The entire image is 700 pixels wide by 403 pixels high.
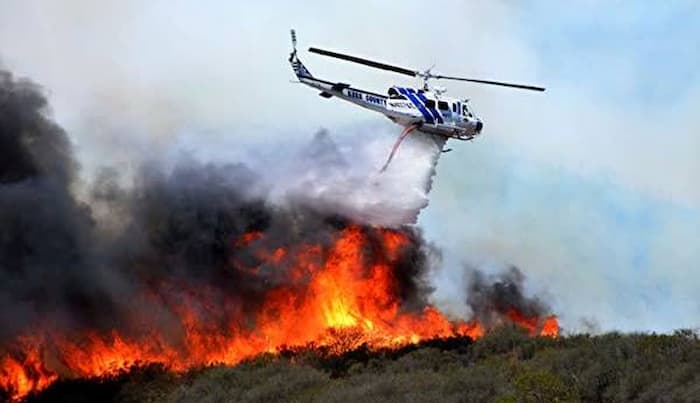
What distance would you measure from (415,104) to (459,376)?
928 inches

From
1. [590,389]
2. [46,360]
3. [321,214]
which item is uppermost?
[321,214]

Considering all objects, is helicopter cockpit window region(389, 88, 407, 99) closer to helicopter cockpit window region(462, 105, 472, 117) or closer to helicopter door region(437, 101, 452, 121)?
helicopter door region(437, 101, 452, 121)

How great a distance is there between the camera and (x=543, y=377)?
35.8 metres

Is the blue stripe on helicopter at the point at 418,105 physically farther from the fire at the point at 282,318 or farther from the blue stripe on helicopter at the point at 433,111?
the fire at the point at 282,318

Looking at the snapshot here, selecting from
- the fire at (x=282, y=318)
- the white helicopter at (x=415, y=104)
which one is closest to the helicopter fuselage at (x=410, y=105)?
the white helicopter at (x=415, y=104)

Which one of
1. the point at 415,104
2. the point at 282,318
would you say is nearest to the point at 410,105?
the point at 415,104

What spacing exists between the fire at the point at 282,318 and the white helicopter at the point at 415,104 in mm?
15663

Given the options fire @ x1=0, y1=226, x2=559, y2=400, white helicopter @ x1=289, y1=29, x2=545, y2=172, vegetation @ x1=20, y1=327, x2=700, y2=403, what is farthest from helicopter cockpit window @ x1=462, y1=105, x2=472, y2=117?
fire @ x1=0, y1=226, x2=559, y2=400

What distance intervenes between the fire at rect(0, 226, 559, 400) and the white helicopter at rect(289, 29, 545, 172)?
15.7m

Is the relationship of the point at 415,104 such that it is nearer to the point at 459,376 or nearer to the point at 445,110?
the point at 445,110

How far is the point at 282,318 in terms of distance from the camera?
2840 inches

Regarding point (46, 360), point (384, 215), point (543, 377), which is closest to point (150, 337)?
point (46, 360)

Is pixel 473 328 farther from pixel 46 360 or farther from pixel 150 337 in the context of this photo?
pixel 46 360

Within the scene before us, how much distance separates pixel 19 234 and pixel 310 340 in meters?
22.0
